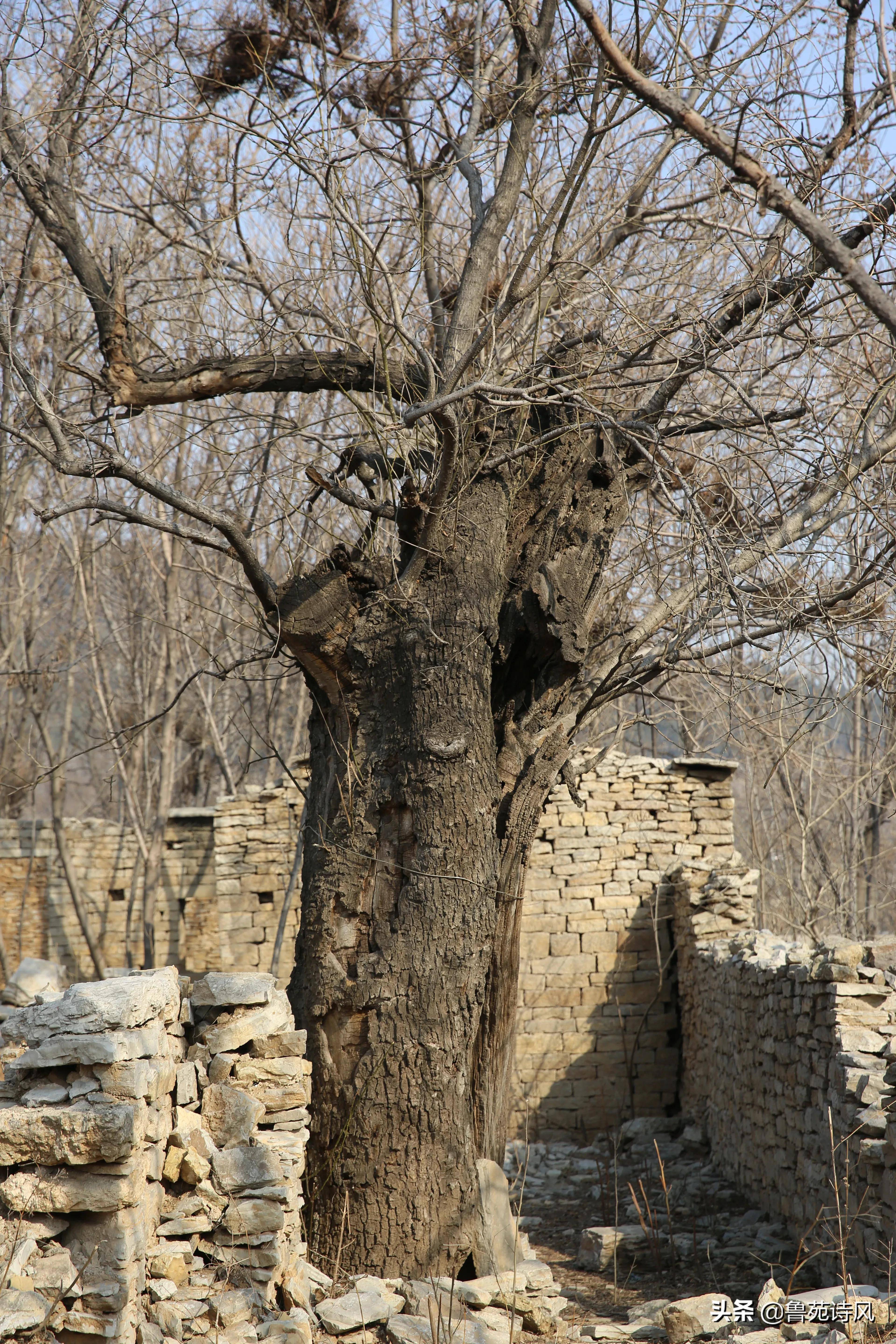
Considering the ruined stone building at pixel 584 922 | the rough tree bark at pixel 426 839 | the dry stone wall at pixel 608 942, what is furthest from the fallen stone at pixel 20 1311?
the dry stone wall at pixel 608 942

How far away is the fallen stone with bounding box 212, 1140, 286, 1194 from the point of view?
3428mm

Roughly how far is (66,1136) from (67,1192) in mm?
145

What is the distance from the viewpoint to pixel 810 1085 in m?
5.18

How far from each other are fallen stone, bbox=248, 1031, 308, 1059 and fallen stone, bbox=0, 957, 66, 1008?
158 inches

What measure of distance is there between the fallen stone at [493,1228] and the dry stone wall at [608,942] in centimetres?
532

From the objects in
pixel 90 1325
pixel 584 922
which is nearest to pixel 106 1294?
pixel 90 1325

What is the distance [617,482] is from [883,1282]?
368 cm

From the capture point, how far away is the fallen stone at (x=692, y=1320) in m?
3.83

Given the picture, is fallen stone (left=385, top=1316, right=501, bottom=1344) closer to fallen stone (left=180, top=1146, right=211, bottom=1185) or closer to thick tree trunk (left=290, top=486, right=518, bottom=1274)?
thick tree trunk (left=290, top=486, right=518, bottom=1274)

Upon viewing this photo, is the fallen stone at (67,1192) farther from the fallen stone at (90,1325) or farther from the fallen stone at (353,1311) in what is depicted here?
the fallen stone at (353,1311)

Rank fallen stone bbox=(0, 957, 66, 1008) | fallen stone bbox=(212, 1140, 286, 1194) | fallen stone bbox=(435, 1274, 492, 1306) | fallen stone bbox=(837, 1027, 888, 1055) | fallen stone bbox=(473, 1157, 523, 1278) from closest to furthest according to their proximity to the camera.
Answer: fallen stone bbox=(212, 1140, 286, 1194) < fallen stone bbox=(435, 1274, 492, 1306) < fallen stone bbox=(473, 1157, 523, 1278) < fallen stone bbox=(837, 1027, 888, 1055) < fallen stone bbox=(0, 957, 66, 1008)

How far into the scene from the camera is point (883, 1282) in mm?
4016

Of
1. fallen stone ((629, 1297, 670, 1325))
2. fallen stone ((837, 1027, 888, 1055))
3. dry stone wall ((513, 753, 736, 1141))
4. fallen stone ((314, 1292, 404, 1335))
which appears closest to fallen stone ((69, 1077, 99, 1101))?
fallen stone ((314, 1292, 404, 1335))

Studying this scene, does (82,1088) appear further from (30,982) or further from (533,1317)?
(30,982)
